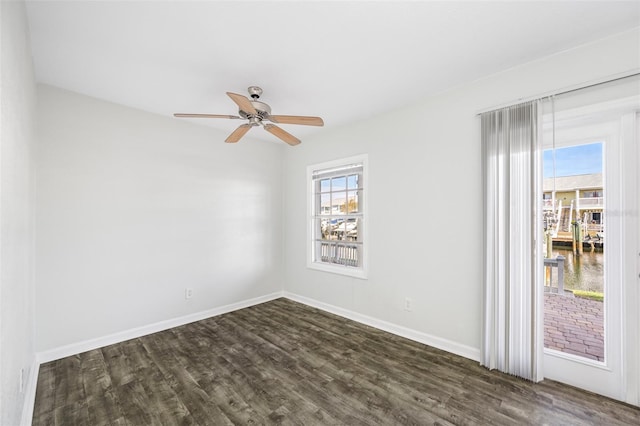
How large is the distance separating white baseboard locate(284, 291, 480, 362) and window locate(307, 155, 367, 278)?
0.55 metres

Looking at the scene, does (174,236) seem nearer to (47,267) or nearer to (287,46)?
(47,267)

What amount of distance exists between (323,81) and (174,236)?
266 cm

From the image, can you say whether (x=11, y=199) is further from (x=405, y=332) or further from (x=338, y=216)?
(x=405, y=332)

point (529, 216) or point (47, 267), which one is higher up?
point (529, 216)

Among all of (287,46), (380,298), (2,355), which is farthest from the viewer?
(380,298)

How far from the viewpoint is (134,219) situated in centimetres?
317

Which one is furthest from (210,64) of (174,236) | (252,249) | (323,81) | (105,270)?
(252,249)

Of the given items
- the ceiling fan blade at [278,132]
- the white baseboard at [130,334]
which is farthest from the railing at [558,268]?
the white baseboard at [130,334]

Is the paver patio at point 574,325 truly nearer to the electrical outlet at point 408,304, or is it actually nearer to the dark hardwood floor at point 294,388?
the dark hardwood floor at point 294,388

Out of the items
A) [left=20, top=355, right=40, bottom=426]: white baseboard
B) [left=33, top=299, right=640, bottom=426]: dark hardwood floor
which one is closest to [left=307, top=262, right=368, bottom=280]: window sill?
[left=33, top=299, right=640, bottom=426]: dark hardwood floor

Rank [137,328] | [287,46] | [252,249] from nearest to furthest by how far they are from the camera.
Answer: [287,46]
[137,328]
[252,249]

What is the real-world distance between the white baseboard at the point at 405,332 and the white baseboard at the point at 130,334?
3.90 ft

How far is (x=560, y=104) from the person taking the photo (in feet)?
7.21

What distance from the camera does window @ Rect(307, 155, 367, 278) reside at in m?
3.84
